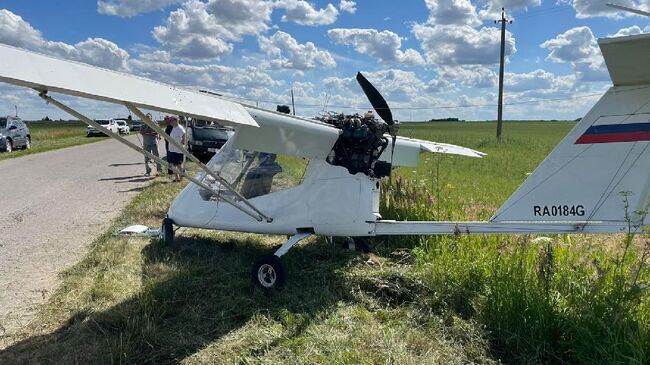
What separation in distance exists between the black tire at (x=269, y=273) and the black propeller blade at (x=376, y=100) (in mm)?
2132

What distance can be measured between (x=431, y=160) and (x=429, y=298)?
1407 cm

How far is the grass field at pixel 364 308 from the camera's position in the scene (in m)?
3.94

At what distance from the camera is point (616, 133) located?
4.34 meters

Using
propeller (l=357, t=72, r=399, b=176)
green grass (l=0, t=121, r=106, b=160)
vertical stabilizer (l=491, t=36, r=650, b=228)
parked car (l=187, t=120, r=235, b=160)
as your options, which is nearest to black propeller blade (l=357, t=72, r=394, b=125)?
propeller (l=357, t=72, r=399, b=176)

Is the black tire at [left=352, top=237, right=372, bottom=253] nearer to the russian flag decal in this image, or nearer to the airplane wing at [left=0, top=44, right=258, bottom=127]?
the airplane wing at [left=0, top=44, right=258, bottom=127]

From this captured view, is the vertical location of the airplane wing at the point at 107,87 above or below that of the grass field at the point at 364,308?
above

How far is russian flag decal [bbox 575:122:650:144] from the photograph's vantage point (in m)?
4.23

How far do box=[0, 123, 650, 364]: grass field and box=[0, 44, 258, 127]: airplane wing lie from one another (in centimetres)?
195

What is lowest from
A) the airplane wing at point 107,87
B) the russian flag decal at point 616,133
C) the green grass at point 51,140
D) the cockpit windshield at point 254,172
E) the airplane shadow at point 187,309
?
the airplane shadow at point 187,309

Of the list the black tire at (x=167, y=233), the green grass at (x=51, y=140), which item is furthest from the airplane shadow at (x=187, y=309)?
the green grass at (x=51, y=140)

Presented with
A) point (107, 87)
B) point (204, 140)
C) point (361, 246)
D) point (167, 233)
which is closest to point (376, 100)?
point (361, 246)

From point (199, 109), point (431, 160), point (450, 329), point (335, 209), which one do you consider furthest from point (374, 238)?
point (431, 160)

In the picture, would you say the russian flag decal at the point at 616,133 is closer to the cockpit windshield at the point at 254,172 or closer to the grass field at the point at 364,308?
the grass field at the point at 364,308

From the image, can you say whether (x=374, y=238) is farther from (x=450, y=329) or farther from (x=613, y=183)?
(x=613, y=183)
